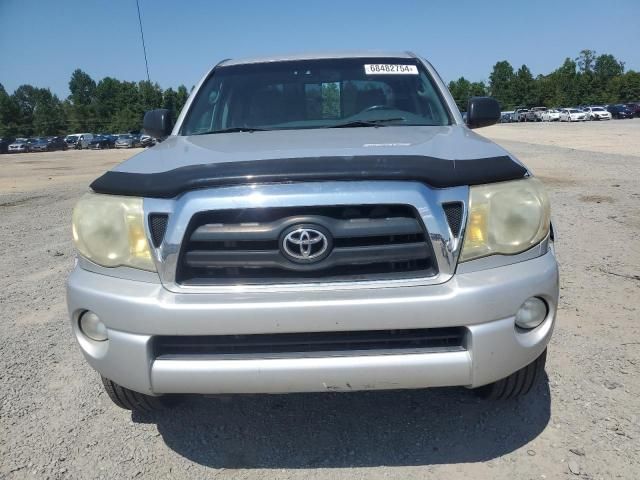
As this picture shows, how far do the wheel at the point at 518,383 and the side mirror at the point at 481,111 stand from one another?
1803 mm

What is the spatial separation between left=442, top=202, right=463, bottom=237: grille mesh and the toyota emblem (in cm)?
47

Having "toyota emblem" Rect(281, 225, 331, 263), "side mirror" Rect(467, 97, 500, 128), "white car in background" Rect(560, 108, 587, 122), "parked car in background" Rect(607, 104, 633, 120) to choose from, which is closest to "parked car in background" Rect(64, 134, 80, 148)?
"white car in background" Rect(560, 108, 587, 122)

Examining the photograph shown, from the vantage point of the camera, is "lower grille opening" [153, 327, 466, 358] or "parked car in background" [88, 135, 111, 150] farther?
"parked car in background" [88, 135, 111, 150]

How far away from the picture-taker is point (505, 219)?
210 cm

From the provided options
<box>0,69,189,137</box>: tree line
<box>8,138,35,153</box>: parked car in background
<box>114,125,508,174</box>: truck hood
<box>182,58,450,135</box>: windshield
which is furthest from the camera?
<box>0,69,189,137</box>: tree line

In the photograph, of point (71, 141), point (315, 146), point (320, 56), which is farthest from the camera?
point (71, 141)

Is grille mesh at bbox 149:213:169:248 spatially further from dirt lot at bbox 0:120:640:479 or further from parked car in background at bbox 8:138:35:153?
parked car in background at bbox 8:138:35:153

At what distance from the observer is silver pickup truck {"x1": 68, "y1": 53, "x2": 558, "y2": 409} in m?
1.96

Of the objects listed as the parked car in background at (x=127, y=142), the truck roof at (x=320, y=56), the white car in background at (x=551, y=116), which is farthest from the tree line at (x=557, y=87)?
the truck roof at (x=320, y=56)

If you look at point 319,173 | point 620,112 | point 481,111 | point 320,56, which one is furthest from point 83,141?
point 319,173

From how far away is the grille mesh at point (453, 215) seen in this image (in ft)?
6.61

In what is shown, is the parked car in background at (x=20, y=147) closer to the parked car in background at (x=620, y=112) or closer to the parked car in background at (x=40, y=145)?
the parked car in background at (x=40, y=145)

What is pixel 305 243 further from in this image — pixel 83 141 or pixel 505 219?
pixel 83 141

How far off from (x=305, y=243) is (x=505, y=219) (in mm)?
817
